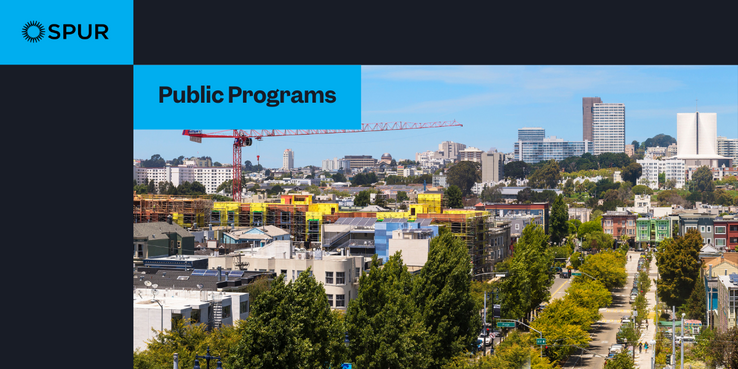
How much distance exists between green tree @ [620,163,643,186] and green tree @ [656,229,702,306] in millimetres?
128591

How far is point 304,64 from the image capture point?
6.80 meters

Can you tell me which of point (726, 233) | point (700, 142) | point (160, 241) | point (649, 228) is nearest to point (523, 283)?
point (160, 241)

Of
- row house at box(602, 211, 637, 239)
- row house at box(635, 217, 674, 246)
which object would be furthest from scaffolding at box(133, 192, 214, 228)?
row house at box(602, 211, 637, 239)

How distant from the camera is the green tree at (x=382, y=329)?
2025 cm

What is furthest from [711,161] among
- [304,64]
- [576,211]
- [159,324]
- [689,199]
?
[304,64]

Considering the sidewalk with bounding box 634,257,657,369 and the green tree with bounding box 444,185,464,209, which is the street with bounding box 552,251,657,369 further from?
the green tree with bounding box 444,185,464,209

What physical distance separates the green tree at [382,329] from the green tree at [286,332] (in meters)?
2.50

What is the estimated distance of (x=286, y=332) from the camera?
16359 millimetres

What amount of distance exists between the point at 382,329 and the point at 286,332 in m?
4.66

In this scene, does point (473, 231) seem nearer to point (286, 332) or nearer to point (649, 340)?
point (649, 340)

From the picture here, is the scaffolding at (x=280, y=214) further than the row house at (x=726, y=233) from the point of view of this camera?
No

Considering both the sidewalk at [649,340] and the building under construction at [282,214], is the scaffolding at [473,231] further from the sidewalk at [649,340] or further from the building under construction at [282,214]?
the sidewalk at [649,340]

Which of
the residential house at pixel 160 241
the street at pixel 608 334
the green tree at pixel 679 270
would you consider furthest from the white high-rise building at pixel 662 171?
the residential house at pixel 160 241

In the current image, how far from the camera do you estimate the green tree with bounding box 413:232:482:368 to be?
25.1 m
